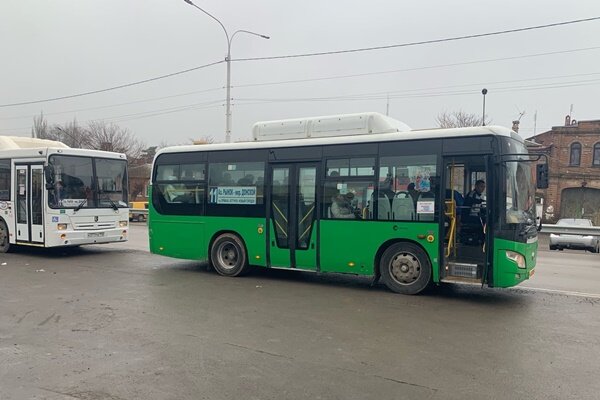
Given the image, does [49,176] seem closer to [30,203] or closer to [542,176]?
[30,203]

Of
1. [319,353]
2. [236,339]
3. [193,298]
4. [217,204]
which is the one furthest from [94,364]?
[217,204]

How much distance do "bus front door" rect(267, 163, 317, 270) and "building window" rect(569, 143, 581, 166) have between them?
33.9 metres

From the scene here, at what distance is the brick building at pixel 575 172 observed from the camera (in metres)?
36.0

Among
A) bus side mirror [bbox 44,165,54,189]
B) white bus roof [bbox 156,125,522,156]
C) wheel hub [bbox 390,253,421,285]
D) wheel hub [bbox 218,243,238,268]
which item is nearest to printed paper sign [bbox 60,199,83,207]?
bus side mirror [bbox 44,165,54,189]

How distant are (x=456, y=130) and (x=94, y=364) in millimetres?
6411

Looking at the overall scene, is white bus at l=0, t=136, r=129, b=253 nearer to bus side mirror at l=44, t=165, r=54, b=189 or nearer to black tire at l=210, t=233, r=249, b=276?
bus side mirror at l=44, t=165, r=54, b=189

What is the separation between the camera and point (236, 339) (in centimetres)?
598

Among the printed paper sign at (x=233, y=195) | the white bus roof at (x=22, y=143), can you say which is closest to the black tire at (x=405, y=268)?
the printed paper sign at (x=233, y=195)

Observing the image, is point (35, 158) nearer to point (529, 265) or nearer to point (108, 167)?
point (108, 167)

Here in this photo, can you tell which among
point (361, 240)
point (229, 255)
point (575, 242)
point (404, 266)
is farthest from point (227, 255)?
point (575, 242)

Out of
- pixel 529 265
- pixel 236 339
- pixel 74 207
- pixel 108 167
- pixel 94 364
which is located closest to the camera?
pixel 94 364

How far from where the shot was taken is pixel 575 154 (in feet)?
120

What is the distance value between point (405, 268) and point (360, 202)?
143cm

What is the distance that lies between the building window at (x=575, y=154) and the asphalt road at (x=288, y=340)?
3059 cm
